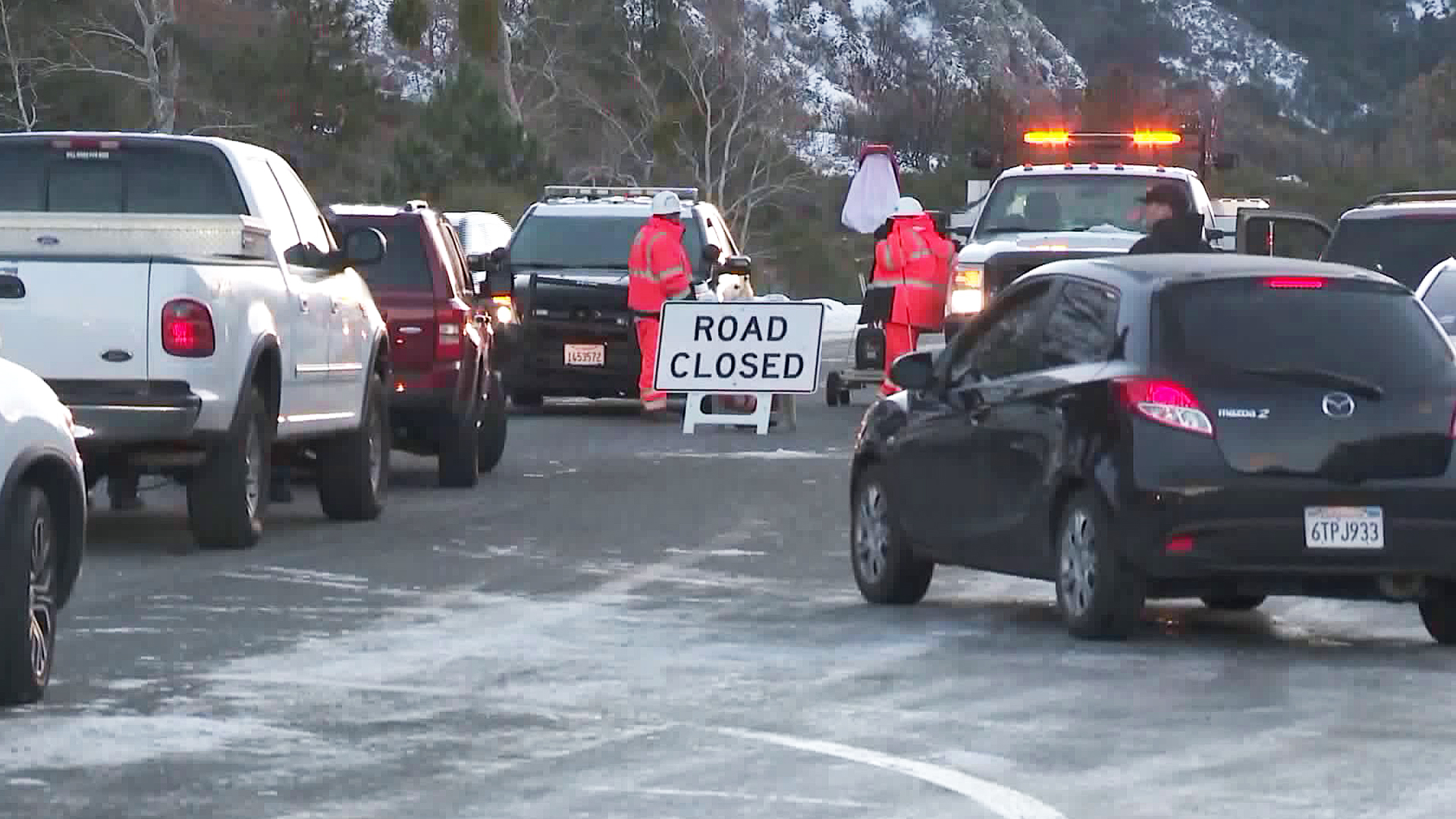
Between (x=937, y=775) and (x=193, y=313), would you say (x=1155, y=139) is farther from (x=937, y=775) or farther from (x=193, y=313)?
(x=937, y=775)

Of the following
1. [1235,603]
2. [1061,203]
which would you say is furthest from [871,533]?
[1061,203]

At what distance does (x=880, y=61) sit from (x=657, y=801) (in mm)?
160953

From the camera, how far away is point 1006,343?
1319cm

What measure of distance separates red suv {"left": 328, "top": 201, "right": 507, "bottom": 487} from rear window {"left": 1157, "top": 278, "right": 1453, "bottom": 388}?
8803 millimetres

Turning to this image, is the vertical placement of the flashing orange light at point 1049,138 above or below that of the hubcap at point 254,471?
above

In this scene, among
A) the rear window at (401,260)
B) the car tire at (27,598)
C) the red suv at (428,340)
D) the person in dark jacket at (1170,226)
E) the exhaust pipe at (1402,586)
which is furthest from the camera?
the rear window at (401,260)

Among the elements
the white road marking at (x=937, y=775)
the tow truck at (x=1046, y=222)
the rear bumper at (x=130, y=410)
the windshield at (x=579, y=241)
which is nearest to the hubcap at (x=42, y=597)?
the white road marking at (x=937, y=775)

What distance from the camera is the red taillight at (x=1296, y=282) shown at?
481 inches

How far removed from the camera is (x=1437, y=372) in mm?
12102

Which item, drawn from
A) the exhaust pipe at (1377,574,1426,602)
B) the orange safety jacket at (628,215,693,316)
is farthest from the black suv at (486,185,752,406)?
the exhaust pipe at (1377,574,1426,602)

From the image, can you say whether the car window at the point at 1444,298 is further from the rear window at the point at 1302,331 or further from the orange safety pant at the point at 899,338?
the orange safety pant at the point at 899,338

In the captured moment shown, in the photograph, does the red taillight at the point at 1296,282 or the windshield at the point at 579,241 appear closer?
the red taillight at the point at 1296,282

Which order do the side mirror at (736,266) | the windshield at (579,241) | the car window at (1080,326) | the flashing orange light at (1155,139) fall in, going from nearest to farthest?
the car window at (1080,326), the side mirror at (736,266), the windshield at (579,241), the flashing orange light at (1155,139)

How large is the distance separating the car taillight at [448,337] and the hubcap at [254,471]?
423 cm
